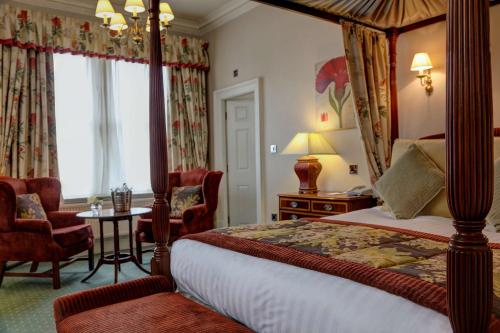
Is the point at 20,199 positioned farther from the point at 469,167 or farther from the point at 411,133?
the point at 469,167

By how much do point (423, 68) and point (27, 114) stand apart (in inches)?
161

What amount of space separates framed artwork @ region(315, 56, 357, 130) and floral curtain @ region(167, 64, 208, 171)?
2.14 m

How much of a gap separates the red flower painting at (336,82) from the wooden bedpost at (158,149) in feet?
7.30

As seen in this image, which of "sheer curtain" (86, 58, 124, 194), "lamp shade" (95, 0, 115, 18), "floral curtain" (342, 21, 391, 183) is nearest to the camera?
"floral curtain" (342, 21, 391, 183)

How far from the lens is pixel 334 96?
4.20 meters

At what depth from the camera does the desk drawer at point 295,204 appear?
389cm

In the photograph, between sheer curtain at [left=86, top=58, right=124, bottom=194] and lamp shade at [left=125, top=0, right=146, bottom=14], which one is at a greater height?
lamp shade at [left=125, top=0, right=146, bottom=14]

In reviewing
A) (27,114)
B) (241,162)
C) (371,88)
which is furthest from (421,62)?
(27,114)

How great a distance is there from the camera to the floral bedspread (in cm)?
126

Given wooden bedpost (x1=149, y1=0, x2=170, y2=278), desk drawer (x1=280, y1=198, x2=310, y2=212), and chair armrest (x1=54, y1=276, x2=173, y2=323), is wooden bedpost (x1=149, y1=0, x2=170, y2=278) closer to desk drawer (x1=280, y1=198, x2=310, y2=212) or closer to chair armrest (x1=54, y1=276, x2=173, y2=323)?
chair armrest (x1=54, y1=276, x2=173, y2=323)

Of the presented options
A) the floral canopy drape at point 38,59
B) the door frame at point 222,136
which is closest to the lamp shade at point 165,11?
the floral canopy drape at point 38,59

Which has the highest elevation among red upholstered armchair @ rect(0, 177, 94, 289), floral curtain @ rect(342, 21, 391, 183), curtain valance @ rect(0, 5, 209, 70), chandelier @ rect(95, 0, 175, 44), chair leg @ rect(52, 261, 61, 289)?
curtain valance @ rect(0, 5, 209, 70)

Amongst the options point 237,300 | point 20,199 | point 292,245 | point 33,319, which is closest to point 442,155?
point 292,245

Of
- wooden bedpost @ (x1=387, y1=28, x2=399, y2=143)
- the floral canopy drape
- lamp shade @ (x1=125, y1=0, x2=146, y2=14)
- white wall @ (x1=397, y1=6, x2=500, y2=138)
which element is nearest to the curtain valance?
the floral canopy drape
